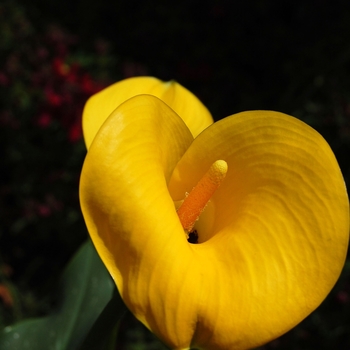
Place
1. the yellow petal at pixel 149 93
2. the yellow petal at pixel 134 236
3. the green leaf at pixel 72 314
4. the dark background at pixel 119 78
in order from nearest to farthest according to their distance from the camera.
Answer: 1. the yellow petal at pixel 134 236
2. the yellow petal at pixel 149 93
3. the green leaf at pixel 72 314
4. the dark background at pixel 119 78

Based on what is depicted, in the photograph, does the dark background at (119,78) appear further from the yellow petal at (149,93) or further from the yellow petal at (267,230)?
the yellow petal at (267,230)

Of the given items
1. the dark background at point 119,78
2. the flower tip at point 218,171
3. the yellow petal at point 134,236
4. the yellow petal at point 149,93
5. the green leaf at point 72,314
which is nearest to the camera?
the yellow petal at point 134,236

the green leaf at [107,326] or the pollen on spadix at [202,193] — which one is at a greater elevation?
the pollen on spadix at [202,193]

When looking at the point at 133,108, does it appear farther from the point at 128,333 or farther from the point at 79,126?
the point at 128,333

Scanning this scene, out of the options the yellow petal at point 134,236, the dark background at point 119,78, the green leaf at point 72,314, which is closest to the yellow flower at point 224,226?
the yellow petal at point 134,236

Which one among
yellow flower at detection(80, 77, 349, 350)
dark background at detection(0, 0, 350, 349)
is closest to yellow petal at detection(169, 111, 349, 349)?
yellow flower at detection(80, 77, 349, 350)

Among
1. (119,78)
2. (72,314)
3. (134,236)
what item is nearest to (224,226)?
(134,236)

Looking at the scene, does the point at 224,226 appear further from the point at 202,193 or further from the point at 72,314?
the point at 72,314

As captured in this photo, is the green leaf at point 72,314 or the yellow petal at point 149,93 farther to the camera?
the green leaf at point 72,314

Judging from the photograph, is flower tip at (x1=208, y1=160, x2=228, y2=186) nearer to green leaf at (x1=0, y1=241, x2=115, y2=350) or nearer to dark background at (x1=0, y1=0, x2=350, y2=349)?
green leaf at (x1=0, y1=241, x2=115, y2=350)
